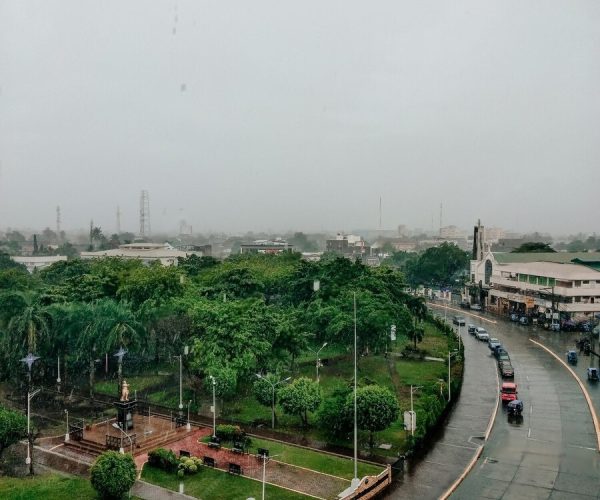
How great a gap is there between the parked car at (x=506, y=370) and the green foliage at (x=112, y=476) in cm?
2478

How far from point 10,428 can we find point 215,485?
7.92 m

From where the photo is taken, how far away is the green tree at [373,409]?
2370 centimetres

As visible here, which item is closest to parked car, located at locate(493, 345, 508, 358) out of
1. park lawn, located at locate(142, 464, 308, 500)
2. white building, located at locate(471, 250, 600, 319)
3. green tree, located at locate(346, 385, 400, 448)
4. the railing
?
white building, located at locate(471, 250, 600, 319)

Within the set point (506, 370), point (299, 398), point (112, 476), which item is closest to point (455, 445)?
point (299, 398)

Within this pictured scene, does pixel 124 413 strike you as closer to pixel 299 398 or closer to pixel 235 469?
pixel 235 469

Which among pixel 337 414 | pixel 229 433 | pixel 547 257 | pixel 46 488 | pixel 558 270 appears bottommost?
pixel 46 488

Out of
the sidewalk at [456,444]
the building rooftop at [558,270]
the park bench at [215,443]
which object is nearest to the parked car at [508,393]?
the sidewalk at [456,444]

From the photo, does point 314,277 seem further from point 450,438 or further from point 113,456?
point 113,456

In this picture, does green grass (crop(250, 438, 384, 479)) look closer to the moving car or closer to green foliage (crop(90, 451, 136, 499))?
green foliage (crop(90, 451, 136, 499))

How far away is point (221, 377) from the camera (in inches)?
1092

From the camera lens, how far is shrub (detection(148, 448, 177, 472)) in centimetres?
2245

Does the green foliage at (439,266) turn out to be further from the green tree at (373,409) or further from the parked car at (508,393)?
the green tree at (373,409)

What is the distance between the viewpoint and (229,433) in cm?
2530

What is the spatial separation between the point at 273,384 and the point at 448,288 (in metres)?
68.1
